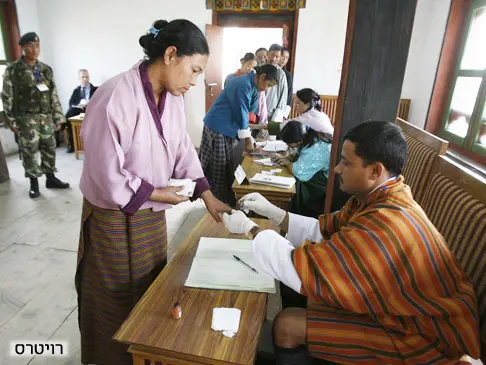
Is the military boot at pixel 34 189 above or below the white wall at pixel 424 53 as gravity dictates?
below

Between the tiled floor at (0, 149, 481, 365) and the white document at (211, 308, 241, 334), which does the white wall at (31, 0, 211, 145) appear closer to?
the tiled floor at (0, 149, 481, 365)

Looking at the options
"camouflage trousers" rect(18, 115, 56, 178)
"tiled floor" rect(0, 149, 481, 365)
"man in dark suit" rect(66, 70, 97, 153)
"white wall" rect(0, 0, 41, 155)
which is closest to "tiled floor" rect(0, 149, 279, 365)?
"tiled floor" rect(0, 149, 481, 365)

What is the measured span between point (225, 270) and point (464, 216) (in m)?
0.80

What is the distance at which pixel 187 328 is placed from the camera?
0.83m

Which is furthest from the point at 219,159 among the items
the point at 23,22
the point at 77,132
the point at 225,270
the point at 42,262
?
the point at 23,22

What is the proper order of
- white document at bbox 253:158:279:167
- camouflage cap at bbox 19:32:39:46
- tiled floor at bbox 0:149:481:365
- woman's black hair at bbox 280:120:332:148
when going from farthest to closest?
camouflage cap at bbox 19:32:39:46 → white document at bbox 253:158:279:167 → woman's black hair at bbox 280:120:332:148 → tiled floor at bbox 0:149:481:365

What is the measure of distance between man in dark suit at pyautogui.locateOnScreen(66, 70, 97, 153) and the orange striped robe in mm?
4966

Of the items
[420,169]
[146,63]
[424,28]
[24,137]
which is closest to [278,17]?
[424,28]

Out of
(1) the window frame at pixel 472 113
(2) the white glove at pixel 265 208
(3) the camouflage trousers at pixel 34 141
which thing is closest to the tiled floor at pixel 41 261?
(3) the camouflage trousers at pixel 34 141

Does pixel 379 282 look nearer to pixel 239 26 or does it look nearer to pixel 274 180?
pixel 274 180

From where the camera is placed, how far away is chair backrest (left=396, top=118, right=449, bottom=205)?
156 cm

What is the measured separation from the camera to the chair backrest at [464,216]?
3.19 ft

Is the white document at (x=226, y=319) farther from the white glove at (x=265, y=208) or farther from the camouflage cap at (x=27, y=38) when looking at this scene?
the camouflage cap at (x=27, y=38)

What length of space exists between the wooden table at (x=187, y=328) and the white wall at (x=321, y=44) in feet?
14.9
